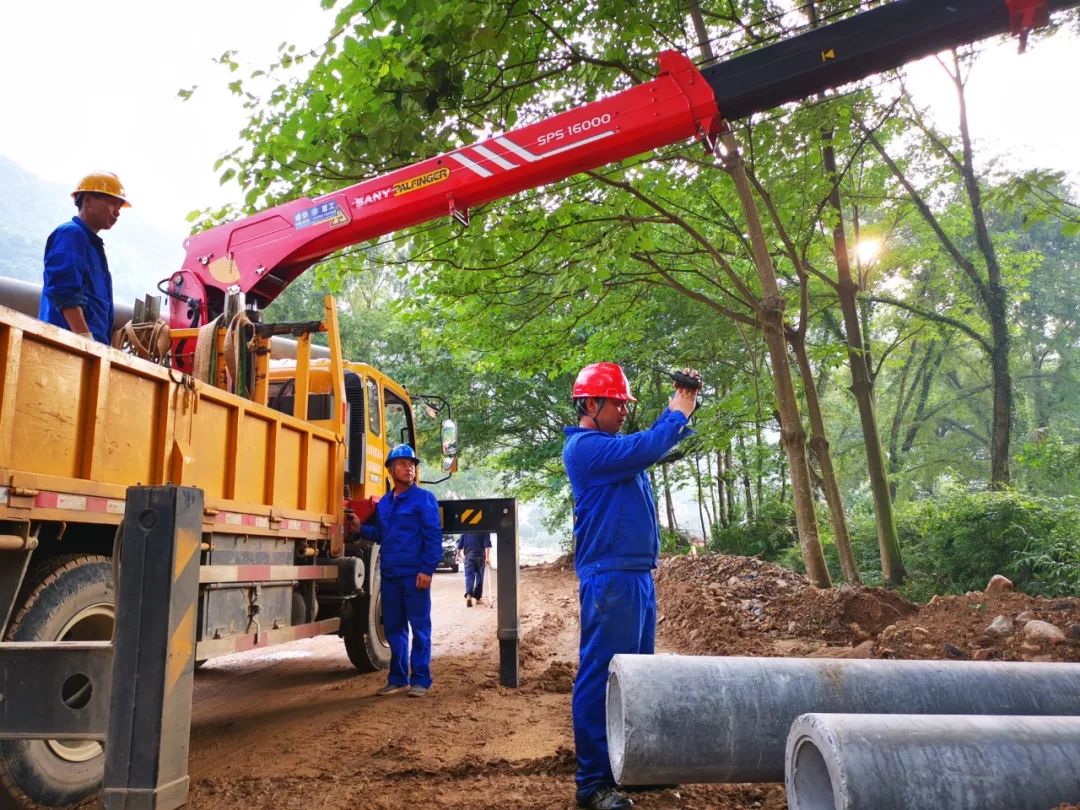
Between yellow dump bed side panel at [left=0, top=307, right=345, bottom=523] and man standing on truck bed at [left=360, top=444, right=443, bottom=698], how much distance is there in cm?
114

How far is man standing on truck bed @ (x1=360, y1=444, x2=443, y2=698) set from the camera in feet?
21.7

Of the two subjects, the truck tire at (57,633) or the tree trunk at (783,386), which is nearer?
the truck tire at (57,633)

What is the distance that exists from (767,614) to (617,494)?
5.43 meters

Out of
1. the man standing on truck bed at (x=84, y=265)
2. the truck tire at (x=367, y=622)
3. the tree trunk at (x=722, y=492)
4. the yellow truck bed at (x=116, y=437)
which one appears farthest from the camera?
the tree trunk at (x=722, y=492)

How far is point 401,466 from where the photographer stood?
6957 millimetres

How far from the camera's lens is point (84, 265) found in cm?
447

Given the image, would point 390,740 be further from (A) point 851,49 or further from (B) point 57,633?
(A) point 851,49

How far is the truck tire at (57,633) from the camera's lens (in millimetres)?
3328

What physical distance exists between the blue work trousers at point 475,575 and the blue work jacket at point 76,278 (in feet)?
32.3

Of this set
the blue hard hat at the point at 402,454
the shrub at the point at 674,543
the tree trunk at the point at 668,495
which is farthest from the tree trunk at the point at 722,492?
the blue hard hat at the point at 402,454

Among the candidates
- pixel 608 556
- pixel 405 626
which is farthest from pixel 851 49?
pixel 405 626

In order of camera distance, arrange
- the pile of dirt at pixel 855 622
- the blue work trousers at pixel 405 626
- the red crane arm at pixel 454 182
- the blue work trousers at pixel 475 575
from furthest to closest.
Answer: the blue work trousers at pixel 475 575
the blue work trousers at pixel 405 626
the pile of dirt at pixel 855 622
the red crane arm at pixel 454 182

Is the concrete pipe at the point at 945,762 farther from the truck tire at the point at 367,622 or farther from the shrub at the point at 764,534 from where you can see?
the shrub at the point at 764,534

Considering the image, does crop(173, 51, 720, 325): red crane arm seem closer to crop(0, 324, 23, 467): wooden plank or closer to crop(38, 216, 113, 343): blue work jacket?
crop(38, 216, 113, 343): blue work jacket
